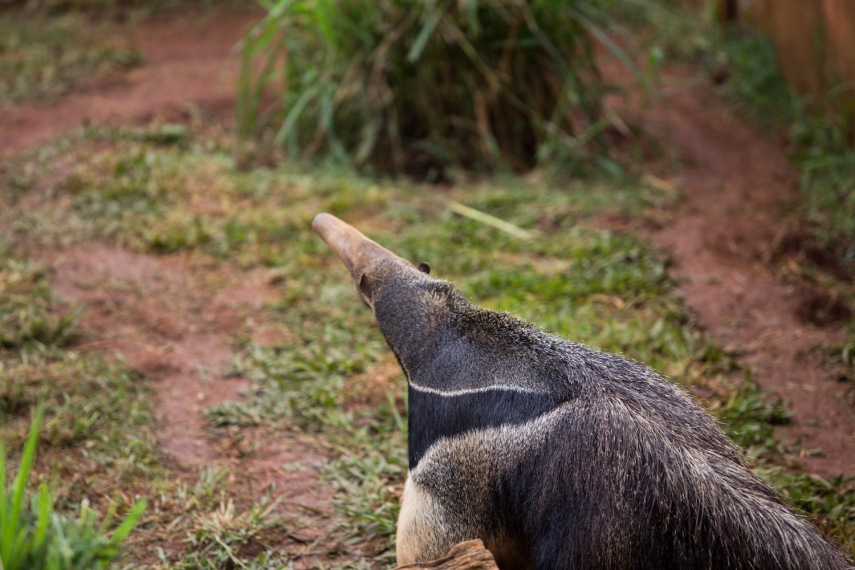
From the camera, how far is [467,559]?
7.03ft

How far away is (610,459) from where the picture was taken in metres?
2.04

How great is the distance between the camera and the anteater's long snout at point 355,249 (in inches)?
114

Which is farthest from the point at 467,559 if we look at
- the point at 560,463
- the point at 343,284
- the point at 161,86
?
the point at 161,86

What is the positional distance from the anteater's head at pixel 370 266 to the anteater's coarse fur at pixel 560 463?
6 cm

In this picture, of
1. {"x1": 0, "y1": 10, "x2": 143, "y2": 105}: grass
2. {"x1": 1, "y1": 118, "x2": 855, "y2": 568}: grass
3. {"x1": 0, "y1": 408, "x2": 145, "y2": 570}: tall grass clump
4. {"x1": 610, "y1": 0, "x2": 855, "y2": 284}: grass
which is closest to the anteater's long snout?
{"x1": 1, "y1": 118, "x2": 855, "y2": 568}: grass

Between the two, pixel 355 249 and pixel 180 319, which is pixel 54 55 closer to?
pixel 180 319

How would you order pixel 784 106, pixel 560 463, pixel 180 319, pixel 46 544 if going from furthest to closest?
pixel 784 106, pixel 180 319, pixel 560 463, pixel 46 544

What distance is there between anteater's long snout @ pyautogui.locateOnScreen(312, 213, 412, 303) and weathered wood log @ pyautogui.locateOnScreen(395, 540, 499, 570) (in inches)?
41.6

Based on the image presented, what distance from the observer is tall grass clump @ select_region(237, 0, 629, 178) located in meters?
6.29

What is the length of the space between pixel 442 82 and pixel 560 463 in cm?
493

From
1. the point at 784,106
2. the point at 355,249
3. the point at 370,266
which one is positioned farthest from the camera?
the point at 784,106

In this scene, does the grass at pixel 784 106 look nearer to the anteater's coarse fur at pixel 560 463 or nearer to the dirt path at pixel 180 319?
the anteater's coarse fur at pixel 560 463

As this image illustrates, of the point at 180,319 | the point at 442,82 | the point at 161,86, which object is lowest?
the point at 180,319

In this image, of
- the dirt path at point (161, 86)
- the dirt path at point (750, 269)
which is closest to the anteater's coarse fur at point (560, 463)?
the dirt path at point (750, 269)
